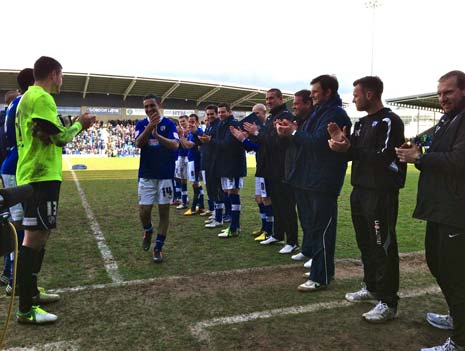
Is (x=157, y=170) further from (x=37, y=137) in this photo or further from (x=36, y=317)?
(x=36, y=317)

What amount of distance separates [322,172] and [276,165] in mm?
1905

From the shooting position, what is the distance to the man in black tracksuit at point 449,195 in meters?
2.92

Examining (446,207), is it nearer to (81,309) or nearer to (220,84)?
(81,309)

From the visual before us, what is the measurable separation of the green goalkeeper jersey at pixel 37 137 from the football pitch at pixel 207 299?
135 centimetres

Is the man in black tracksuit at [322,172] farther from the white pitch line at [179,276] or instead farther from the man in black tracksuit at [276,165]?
the man in black tracksuit at [276,165]

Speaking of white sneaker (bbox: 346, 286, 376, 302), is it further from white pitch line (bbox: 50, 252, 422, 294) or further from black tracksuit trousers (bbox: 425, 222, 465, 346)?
white pitch line (bbox: 50, 252, 422, 294)

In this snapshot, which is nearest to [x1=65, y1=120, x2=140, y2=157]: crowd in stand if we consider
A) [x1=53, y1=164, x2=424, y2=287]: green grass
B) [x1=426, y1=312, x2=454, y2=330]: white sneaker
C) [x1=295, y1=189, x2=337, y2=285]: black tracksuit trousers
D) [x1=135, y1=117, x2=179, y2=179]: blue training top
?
[x1=53, y1=164, x2=424, y2=287]: green grass

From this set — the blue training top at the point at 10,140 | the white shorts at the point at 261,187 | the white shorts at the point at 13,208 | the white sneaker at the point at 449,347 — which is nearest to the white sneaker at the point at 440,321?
the white sneaker at the point at 449,347

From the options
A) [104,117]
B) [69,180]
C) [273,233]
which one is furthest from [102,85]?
[273,233]

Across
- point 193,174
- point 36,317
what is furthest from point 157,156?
point 193,174

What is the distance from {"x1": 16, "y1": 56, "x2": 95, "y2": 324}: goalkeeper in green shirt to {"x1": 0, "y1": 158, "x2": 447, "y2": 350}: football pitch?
33cm

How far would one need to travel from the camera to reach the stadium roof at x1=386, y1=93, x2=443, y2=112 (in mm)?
42438

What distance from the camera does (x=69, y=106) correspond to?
44906mm

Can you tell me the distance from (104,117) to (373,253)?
4644 cm
